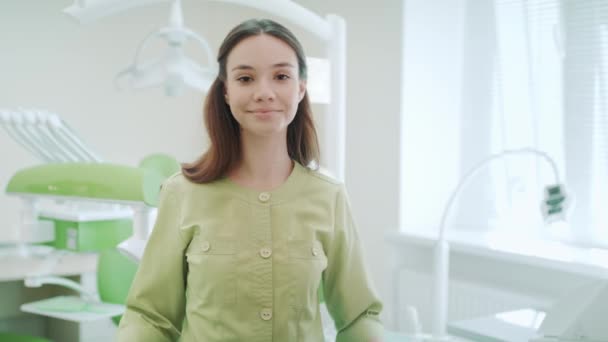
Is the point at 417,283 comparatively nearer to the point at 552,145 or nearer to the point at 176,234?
the point at 552,145

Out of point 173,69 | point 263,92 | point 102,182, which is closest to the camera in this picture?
point 263,92

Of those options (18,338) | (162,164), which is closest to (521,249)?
(162,164)

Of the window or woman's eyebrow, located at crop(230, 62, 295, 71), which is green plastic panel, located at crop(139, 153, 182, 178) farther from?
the window

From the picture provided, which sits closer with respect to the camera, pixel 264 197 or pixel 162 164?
pixel 264 197

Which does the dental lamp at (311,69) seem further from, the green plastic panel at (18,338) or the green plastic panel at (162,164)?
the green plastic panel at (18,338)

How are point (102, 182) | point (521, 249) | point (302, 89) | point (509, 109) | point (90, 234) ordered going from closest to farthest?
point (302, 89) → point (102, 182) → point (90, 234) → point (521, 249) → point (509, 109)

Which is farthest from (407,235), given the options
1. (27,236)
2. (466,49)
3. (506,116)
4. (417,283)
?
(27,236)

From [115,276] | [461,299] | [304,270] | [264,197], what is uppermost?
[264,197]

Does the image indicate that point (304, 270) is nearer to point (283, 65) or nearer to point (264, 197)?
point (264, 197)

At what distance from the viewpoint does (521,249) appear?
2.38 m

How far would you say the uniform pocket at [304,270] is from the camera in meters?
0.97

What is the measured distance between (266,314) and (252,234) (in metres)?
0.12

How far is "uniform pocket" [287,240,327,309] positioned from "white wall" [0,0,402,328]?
1774mm

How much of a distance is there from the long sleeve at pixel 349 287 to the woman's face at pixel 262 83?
189 mm
